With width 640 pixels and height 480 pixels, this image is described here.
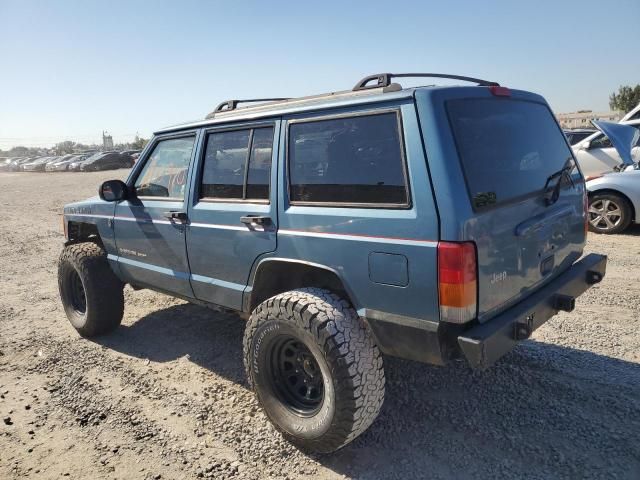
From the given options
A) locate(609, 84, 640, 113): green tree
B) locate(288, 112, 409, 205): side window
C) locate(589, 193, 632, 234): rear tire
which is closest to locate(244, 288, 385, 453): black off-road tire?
locate(288, 112, 409, 205): side window

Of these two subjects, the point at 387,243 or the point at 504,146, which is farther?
the point at 504,146

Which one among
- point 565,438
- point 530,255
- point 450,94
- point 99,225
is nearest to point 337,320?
point 530,255

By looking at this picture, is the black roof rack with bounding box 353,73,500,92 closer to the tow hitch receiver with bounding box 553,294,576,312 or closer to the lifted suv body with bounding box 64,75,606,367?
the lifted suv body with bounding box 64,75,606,367

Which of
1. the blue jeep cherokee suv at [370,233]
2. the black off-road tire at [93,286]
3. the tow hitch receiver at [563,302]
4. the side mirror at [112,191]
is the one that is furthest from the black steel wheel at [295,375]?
the black off-road tire at [93,286]

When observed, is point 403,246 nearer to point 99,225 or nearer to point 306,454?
point 306,454

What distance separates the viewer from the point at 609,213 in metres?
7.41

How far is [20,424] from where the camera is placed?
314cm

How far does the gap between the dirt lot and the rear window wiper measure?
4.30ft

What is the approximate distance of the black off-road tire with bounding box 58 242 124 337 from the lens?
4.22m

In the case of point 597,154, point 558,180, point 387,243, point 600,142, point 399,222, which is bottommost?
point 387,243

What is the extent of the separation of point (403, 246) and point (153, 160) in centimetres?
251

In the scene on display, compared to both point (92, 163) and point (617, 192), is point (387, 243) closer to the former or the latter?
point (617, 192)

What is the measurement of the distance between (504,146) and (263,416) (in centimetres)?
225

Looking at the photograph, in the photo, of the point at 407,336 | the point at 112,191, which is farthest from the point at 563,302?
the point at 112,191
